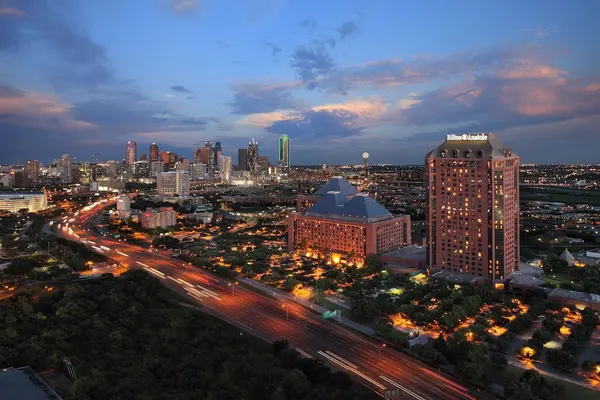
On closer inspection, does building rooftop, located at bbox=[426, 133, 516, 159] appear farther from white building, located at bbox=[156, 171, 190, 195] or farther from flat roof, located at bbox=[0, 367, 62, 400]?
white building, located at bbox=[156, 171, 190, 195]

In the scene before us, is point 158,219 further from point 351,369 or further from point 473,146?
point 351,369

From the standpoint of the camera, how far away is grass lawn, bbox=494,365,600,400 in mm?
27575

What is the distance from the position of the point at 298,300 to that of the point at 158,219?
55.0m

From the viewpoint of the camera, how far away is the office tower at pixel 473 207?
4931 centimetres

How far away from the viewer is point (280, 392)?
2625 centimetres

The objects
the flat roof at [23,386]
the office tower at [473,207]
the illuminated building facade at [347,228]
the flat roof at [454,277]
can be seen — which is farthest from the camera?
the illuminated building facade at [347,228]

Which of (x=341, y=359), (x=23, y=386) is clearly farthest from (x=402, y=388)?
(x=23, y=386)

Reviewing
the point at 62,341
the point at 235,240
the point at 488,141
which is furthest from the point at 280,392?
the point at 235,240

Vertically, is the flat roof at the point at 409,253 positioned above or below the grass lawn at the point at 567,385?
above

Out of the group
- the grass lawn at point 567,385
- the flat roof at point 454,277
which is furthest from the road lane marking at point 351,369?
the flat roof at point 454,277

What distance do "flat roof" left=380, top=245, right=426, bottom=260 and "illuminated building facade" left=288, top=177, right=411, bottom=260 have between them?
1.71m

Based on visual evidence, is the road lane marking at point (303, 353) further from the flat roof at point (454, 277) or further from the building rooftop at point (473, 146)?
the building rooftop at point (473, 146)

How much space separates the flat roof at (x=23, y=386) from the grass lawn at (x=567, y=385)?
25.8 meters

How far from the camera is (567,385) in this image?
28984 millimetres
